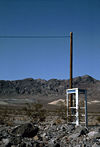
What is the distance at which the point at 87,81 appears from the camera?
611 feet

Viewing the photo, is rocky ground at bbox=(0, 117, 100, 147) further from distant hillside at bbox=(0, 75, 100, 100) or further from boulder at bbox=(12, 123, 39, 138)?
distant hillside at bbox=(0, 75, 100, 100)

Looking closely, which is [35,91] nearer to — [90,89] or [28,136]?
[90,89]

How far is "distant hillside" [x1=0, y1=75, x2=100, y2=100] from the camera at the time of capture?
15275cm

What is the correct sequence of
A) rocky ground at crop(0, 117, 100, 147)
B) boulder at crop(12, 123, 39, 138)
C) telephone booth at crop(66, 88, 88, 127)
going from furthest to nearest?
telephone booth at crop(66, 88, 88, 127), boulder at crop(12, 123, 39, 138), rocky ground at crop(0, 117, 100, 147)

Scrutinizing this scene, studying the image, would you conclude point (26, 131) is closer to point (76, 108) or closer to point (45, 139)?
point (45, 139)

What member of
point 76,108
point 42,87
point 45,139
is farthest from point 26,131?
point 42,87

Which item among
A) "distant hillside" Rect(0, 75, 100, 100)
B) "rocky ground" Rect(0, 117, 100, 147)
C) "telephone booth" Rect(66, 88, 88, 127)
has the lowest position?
"rocky ground" Rect(0, 117, 100, 147)

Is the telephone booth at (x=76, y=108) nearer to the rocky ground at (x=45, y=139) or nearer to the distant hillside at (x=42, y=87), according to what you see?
the rocky ground at (x=45, y=139)

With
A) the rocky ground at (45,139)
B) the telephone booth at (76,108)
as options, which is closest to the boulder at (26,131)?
the rocky ground at (45,139)

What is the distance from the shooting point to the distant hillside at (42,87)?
15275 centimetres

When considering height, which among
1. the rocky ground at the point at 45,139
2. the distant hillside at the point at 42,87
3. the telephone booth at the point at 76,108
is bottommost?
the rocky ground at the point at 45,139

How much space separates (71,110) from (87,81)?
569 feet

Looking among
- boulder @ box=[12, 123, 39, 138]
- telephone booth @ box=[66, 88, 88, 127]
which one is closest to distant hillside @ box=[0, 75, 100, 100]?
telephone booth @ box=[66, 88, 88, 127]

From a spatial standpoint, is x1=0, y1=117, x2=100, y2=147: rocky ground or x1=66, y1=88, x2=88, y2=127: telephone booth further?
x1=66, y1=88, x2=88, y2=127: telephone booth
